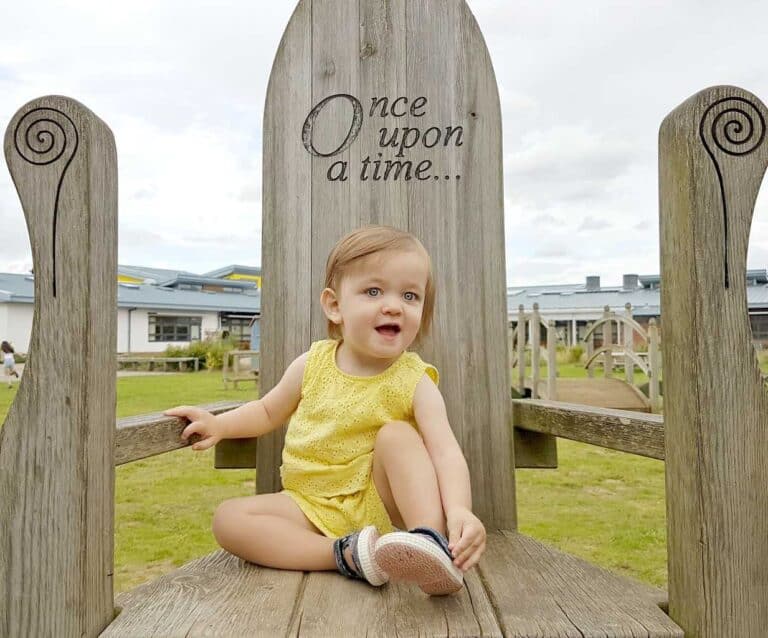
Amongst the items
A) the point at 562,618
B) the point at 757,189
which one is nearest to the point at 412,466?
the point at 562,618

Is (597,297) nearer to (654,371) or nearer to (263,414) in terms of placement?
(654,371)

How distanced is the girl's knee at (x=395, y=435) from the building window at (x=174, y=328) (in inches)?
720

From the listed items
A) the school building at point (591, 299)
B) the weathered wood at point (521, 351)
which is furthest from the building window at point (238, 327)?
the weathered wood at point (521, 351)

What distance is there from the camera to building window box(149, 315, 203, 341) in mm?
18562

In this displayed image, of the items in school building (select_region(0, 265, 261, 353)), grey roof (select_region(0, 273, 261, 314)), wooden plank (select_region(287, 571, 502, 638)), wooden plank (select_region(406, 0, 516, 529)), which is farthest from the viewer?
grey roof (select_region(0, 273, 261, 314))

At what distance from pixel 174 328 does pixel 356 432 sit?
19.0 meters

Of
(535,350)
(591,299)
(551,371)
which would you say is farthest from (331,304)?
(591,299)

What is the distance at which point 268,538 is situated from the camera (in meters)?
1.12

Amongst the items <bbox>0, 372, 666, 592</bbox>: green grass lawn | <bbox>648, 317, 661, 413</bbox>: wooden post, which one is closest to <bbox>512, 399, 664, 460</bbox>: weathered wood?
<bbox>0, 372, 666, 592</bbox>: green grass lawn

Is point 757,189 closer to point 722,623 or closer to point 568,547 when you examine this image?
point 722,623

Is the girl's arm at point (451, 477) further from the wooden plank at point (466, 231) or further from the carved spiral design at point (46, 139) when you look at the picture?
the carved spiral design at point (46, 139)

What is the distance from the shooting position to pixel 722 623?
874 millimetres

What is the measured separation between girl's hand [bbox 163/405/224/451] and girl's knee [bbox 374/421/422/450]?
12.2 inches

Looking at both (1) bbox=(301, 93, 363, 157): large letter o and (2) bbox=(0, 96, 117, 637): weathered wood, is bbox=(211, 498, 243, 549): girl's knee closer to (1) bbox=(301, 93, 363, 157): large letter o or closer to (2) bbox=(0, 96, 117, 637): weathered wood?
(2) bbox=(0, 96, 117, 637): weathered wood
